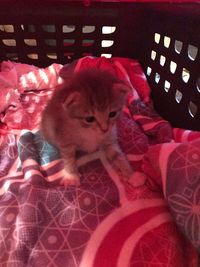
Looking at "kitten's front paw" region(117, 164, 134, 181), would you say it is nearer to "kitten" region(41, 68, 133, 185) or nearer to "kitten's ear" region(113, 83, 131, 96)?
"kitten" region(41, 68, 133, 185)

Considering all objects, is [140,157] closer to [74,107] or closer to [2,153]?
[74,107]

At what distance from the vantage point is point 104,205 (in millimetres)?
952

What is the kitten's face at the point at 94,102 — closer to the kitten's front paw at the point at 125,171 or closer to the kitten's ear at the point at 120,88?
the kitten's ear at the point at 120,88

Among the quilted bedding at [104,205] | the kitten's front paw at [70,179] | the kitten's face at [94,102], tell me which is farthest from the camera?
the kitten's front paw at [70,179]

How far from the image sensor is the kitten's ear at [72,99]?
89 cm

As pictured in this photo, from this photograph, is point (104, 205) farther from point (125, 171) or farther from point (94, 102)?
point (94, 102)

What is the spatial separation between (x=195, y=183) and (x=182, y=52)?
1.94 ft

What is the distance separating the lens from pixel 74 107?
92 centimetres

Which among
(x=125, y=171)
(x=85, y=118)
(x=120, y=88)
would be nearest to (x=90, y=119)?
(x=85, y=118)

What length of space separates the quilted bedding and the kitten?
45mm

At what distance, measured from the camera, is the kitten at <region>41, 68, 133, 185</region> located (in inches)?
36.2

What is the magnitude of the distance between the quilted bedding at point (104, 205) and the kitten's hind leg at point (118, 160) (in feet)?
0.07

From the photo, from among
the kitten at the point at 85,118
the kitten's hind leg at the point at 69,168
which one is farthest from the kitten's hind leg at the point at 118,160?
the kitten's hind leg at the point at 69,168

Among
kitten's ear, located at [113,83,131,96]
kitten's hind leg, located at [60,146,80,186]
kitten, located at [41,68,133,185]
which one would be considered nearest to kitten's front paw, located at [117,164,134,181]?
kitten, located at [41,68,133,185]
